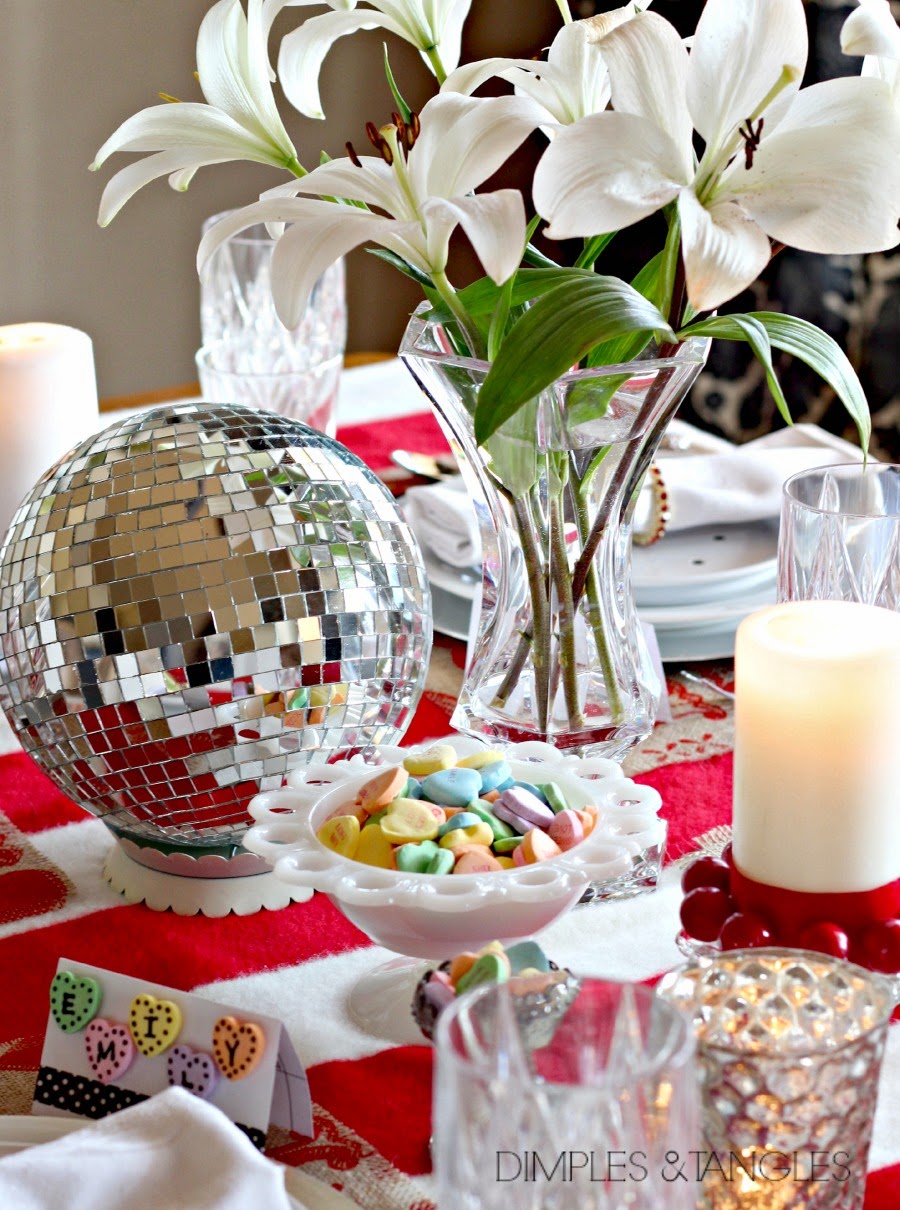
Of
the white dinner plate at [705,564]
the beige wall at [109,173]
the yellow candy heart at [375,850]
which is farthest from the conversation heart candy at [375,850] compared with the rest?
the beige wall at [109,173]

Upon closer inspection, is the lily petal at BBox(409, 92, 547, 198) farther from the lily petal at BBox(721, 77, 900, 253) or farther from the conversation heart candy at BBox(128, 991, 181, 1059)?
the conversation heart candy at BBox(128, 991, 181, 1059)

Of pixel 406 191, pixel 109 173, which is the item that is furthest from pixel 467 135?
pixel 109 173

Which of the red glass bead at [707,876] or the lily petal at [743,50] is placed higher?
the lily petal at [743,50]

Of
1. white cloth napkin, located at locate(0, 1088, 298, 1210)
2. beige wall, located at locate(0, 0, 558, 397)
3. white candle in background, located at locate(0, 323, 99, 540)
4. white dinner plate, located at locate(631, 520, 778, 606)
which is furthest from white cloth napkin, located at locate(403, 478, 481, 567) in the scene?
beige wall, located at locate(0, 0, 558, 397)

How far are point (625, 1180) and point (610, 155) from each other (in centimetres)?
35

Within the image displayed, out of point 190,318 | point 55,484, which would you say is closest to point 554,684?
point 55,484

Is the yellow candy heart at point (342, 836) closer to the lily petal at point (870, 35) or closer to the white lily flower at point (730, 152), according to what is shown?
the white lily flower at point (730, 152)

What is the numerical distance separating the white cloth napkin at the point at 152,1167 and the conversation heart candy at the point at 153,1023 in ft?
0.19

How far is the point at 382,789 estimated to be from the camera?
1.87 feet

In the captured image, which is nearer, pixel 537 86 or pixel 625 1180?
pixel 625 1180

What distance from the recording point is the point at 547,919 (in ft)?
1.79

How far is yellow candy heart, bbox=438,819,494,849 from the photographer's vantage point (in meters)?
0.55

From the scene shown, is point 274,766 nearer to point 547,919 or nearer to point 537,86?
point 547,919

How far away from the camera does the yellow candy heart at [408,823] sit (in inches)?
21.6
